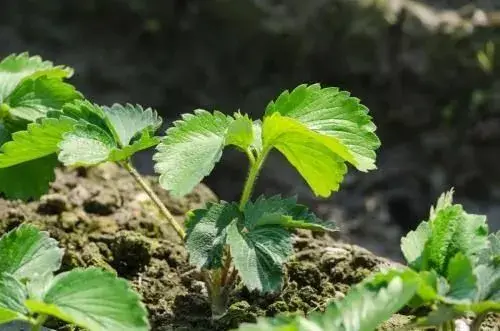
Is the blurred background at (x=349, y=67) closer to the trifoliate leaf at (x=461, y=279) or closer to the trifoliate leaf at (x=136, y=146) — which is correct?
the trifoliate leaf at (x=136, y=146)

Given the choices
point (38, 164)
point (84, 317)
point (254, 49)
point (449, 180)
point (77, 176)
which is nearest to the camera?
point (84, 317)

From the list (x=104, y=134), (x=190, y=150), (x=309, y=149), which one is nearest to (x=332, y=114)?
(x=309, y=149)

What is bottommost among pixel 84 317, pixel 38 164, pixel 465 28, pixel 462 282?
pixel 84 317

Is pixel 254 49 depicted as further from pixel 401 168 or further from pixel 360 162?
pixel 360 162

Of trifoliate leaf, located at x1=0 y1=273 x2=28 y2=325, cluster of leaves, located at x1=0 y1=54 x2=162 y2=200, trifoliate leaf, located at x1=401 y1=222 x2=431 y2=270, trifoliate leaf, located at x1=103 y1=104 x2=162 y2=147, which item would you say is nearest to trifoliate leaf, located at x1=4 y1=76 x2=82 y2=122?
cluster of leaves, located at x1=0 y1=54 x2=162 y2=200

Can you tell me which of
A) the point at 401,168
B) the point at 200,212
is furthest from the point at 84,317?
the point at 401,168
